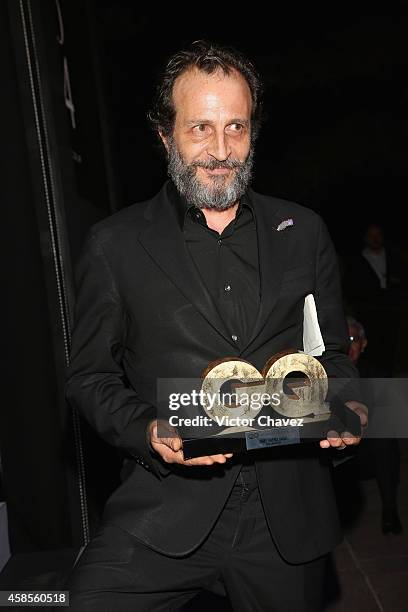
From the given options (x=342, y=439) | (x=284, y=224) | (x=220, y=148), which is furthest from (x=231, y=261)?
(x=342, y=439)

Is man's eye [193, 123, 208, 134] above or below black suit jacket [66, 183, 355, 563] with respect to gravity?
above

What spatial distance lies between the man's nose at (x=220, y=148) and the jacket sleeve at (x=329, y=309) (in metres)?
0.40

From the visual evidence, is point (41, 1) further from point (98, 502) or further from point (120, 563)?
point (120, 563)

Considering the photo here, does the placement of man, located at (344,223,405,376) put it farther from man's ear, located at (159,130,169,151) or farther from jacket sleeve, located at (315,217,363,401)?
man's ear, located at (159,130,169,151)

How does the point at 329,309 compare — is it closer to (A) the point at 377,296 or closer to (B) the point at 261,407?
(B) the point at 261,407

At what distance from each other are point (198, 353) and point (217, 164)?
533 mm

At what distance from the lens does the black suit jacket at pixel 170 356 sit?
2111 mm

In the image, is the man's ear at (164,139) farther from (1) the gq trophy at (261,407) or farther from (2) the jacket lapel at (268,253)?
(1) the gq trophy at (261,407)

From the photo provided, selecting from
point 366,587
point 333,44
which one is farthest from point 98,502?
point 333,44

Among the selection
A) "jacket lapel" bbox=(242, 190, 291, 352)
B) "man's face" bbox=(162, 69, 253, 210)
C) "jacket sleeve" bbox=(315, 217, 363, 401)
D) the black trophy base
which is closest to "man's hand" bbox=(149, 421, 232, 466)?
the black trophy base

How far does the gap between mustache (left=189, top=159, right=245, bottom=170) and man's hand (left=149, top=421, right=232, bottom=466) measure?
2.43ft

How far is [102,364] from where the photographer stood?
216 centimetres

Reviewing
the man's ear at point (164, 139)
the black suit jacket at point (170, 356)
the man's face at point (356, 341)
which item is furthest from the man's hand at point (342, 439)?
the man's face at point (356, 341)

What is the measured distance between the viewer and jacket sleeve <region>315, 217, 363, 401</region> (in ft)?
7.49
